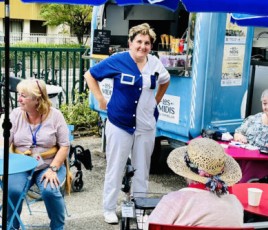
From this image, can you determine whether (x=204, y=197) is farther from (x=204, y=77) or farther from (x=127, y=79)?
(x=204, y=77)

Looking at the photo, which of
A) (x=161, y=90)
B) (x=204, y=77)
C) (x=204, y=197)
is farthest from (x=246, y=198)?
(x=204, y=77)

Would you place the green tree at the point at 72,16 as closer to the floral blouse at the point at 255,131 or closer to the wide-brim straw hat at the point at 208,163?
the floral blouse at the point at 255,131

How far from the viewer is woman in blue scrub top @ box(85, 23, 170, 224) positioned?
412cm

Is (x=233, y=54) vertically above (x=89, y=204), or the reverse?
(x=233, y=54)

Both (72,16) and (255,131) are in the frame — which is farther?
(72,16)

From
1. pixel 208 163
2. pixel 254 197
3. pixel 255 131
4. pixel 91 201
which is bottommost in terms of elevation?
pixel 91 201

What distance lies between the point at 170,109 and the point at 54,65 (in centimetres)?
344

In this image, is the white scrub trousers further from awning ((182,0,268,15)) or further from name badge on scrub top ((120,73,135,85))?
awning ((182,0,268,15))

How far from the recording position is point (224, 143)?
454 cm

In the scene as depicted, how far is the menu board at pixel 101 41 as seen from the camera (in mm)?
6234

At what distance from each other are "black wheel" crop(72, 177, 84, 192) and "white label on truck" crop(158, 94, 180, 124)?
117cm

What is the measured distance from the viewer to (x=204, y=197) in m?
2.26

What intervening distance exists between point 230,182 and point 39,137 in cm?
199

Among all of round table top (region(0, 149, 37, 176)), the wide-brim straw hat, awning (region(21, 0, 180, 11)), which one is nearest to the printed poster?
awning (region(21, 0, 180, 11))
